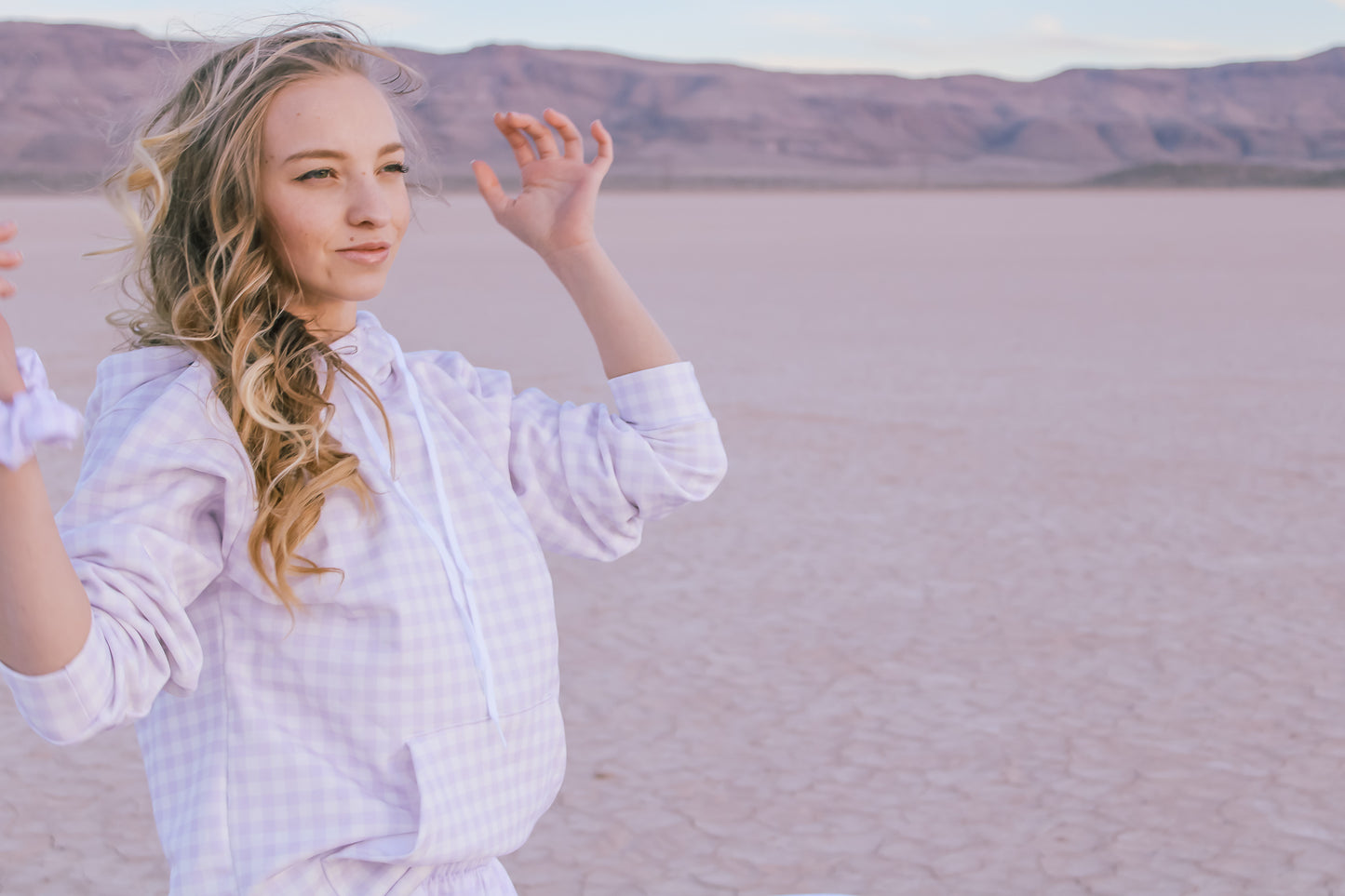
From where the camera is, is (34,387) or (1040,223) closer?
(34,387)

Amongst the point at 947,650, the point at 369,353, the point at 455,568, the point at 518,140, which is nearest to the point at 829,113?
the point at 947,650

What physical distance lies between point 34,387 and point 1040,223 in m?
33.7

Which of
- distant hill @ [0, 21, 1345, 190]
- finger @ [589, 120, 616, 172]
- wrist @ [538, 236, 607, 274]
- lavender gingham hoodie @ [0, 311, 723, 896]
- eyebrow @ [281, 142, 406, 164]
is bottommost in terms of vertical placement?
lavender gingham hoodie @ [0, 311, 723, 896]

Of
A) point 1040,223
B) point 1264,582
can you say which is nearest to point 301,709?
point 1264,582

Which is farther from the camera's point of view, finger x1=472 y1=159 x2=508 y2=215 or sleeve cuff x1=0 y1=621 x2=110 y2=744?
finger x1=472 y1=159 x2=508 y2=215

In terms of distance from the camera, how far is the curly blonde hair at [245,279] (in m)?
1.23

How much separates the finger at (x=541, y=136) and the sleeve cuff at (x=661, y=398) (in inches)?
10.6

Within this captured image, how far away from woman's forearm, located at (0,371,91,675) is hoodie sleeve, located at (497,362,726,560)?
505mm

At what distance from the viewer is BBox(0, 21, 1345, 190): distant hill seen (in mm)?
105000

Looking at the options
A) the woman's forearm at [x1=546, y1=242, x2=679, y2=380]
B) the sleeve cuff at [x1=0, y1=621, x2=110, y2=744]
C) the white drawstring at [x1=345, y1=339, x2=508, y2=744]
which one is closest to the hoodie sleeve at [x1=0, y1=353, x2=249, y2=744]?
the sleeve cuff at [x1=0, y1=621, x2=110, y2=744]

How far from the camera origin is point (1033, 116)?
12531 centimetres

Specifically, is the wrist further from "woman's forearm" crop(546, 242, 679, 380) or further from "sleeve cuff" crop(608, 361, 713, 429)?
"sleeve cuff" crop(608, 361, 713, 429)

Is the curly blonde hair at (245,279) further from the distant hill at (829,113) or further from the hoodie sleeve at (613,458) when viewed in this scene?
the distant hill at (829,113)

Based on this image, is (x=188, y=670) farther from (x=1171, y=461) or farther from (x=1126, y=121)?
(x=1126, y=121)
